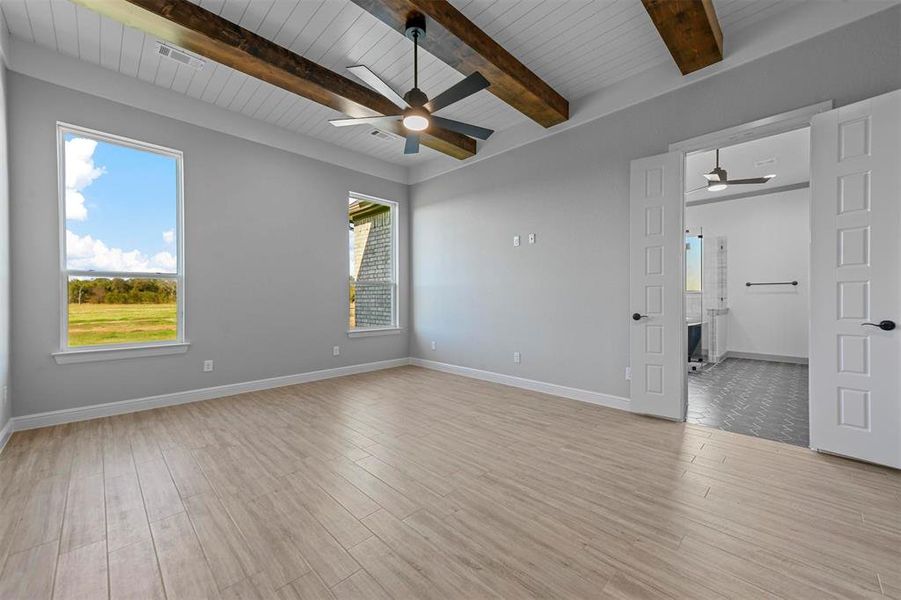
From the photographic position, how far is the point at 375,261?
6.08 meters

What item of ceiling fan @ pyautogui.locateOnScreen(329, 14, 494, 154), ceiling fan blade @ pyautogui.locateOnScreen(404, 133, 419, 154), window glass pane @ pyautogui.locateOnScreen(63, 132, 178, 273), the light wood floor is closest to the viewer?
the light wood floor

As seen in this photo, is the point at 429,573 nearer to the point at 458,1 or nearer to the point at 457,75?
the point at 458,1

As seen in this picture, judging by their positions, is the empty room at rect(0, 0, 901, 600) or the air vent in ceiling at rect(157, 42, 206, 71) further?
the air vent in ceiling at rect(157, 42, 206, 71)

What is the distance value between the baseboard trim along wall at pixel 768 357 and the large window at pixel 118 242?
27.7ft

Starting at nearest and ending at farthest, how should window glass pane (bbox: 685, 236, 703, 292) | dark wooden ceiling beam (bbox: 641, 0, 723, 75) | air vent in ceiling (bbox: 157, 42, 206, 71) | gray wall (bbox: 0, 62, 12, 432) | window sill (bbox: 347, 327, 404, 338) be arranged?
dark wooden ceiling beam (bbox: 641, 0, 723, 75) → gray wall (bbox: 0, 62, 12, 432) → air vent in ceiling (bbox: 157, 42, 206, 71) → window sill (bbox: 347, 327, 404, 338) → window glass pane (bbox: 685, 236, 703, 292)

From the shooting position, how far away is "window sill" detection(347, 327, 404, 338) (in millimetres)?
5402

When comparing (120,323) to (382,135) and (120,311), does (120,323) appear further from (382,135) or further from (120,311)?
(382,135)

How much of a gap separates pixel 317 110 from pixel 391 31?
1685 mm

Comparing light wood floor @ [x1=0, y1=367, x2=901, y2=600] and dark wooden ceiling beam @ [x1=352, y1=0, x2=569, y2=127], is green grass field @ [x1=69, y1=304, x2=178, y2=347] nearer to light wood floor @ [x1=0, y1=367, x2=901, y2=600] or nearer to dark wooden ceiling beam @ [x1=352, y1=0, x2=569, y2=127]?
light wood floor @ [x1=0, y1=367, x2=901, y2=600]

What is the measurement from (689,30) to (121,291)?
538cm

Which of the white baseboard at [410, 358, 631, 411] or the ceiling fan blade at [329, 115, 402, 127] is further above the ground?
the ceiling fan blade at [329, 115, 402, 127]

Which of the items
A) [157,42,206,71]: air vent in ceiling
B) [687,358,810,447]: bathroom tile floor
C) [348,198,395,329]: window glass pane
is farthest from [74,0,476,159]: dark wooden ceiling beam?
[687,358,810,447]: bathroom tile floor

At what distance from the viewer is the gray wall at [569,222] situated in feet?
8.90

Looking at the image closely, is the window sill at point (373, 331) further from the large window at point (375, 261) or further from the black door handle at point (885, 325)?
the black door handle at point (885, 325)
